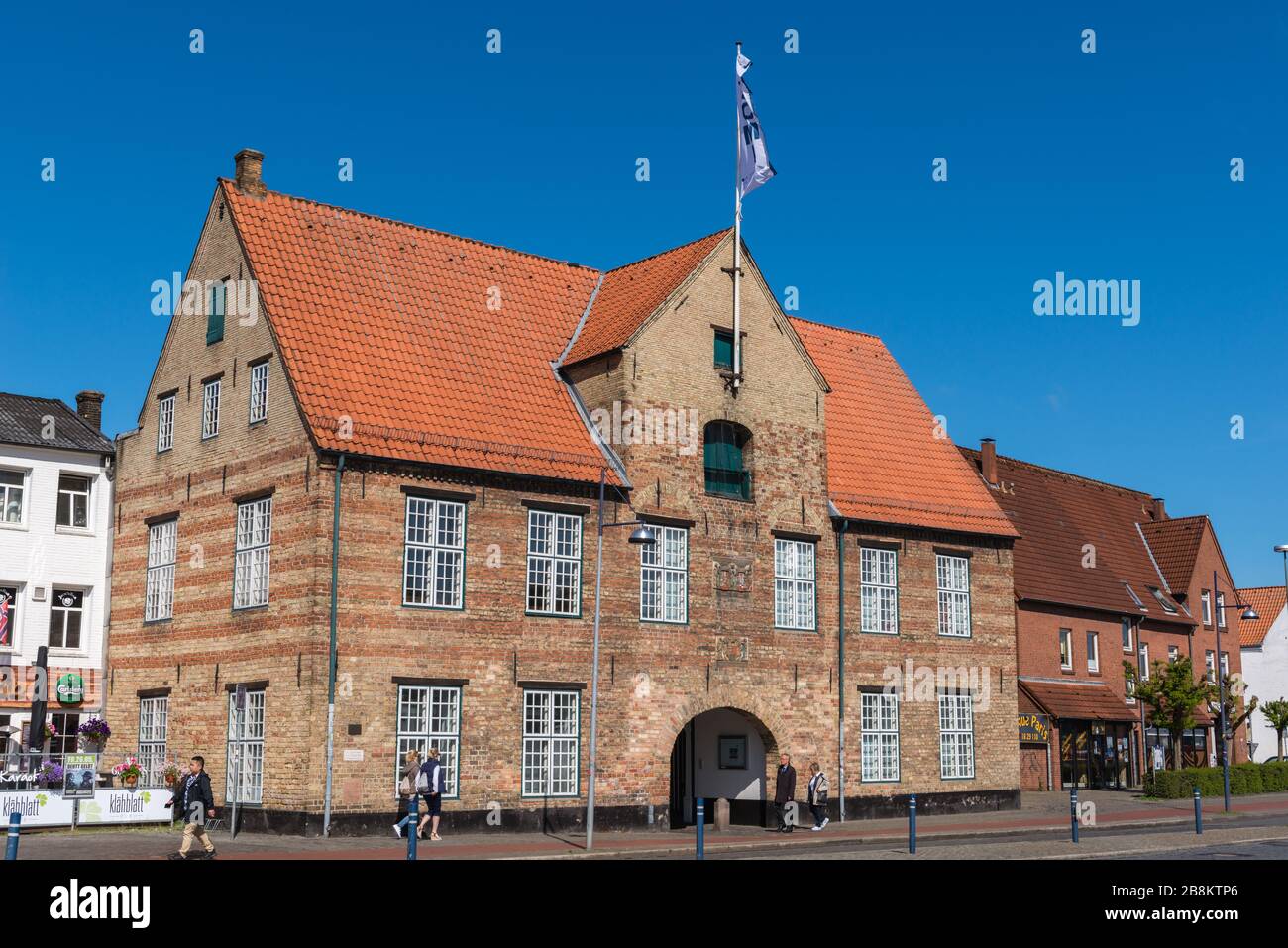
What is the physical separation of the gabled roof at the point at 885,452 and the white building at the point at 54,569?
1906 cm

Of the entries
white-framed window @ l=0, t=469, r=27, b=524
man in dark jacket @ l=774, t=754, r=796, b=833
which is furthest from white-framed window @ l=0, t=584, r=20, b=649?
man in dark jacket @ l=774, t=754, r=796, b=833

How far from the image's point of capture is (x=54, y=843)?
25578 mm

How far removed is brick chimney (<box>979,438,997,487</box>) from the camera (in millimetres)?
52750

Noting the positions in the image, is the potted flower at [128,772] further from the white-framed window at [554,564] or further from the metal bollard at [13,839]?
the metal bollard at [13,839]

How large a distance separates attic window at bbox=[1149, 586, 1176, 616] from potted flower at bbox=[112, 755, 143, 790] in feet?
139

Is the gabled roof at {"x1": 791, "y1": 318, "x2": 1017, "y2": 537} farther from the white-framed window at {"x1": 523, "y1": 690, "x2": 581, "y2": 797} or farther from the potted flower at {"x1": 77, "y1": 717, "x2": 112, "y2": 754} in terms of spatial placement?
the potted flower at {"x1": 77, "y1": 717, "x2": 112, "y2": 754}

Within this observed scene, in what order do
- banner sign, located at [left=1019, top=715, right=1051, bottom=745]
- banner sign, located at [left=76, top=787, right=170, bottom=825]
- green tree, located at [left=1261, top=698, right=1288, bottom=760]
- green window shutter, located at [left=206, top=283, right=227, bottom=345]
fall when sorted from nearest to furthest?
banner sign, located at [left=76, top=787, right=170, bottom=825] < green window shutter, located at [left=206, top=283, right=227, bottom=345] < banner sign, located at [left=1019, top=715, right=1051, bottom=745] < green tree, located at [left=1261, top=698, right=1288, bottom=760]

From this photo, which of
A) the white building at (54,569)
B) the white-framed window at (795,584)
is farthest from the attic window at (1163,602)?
the white building at (54,569)

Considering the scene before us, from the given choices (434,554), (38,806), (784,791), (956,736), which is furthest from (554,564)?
(956,736)

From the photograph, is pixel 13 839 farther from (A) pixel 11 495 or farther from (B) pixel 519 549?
(A) pixel 11 495

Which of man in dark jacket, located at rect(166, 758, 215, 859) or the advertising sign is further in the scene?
the advertising sign

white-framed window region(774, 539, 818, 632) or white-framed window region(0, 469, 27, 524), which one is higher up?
white-framed window region(0, 469, 27, 524)
